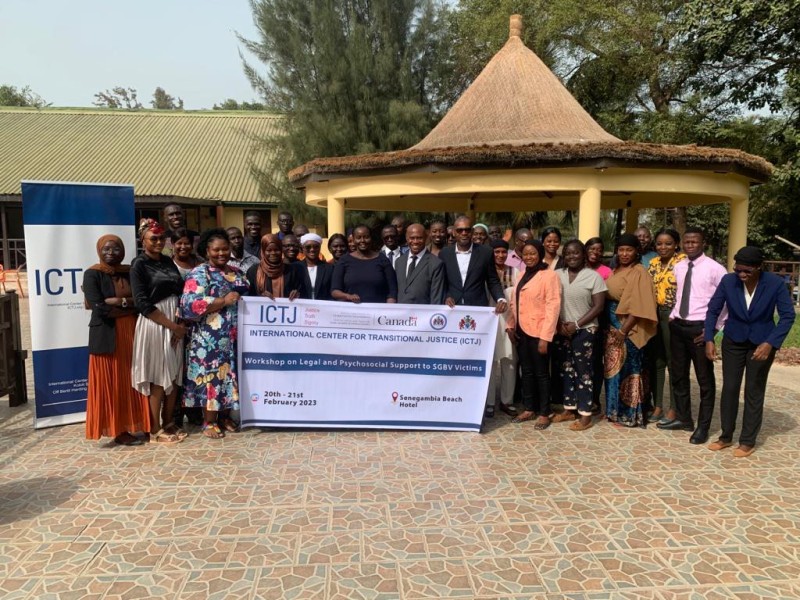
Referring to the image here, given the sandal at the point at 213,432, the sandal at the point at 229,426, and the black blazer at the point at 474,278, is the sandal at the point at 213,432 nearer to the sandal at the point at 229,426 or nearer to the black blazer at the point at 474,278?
the sandal at the point at 229,426

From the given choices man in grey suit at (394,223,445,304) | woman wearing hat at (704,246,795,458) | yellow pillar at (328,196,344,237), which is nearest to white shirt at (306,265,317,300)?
man in grey suit at (394,223,445,304)

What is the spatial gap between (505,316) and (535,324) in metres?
0.41

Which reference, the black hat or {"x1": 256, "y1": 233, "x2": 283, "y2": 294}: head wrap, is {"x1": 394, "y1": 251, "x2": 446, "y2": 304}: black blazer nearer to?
the black hat

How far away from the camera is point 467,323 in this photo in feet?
16.5

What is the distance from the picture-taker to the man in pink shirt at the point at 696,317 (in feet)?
16.0

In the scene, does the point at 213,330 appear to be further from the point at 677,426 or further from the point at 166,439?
the point at 677,426

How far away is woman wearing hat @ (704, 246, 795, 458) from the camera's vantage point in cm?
442

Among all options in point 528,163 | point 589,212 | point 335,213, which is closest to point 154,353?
point 528,163

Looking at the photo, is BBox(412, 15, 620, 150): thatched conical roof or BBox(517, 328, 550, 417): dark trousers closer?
BBox(517, 328, 550, 417): dark trousers

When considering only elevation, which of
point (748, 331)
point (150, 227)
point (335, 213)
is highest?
point (335, 213)

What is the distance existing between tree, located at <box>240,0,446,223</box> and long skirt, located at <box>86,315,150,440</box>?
45.1 ft

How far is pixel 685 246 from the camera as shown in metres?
4.98

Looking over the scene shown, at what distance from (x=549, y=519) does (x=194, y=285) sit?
3.19 meters

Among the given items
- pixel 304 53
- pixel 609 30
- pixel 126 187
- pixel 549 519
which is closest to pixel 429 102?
pixel 304 53
